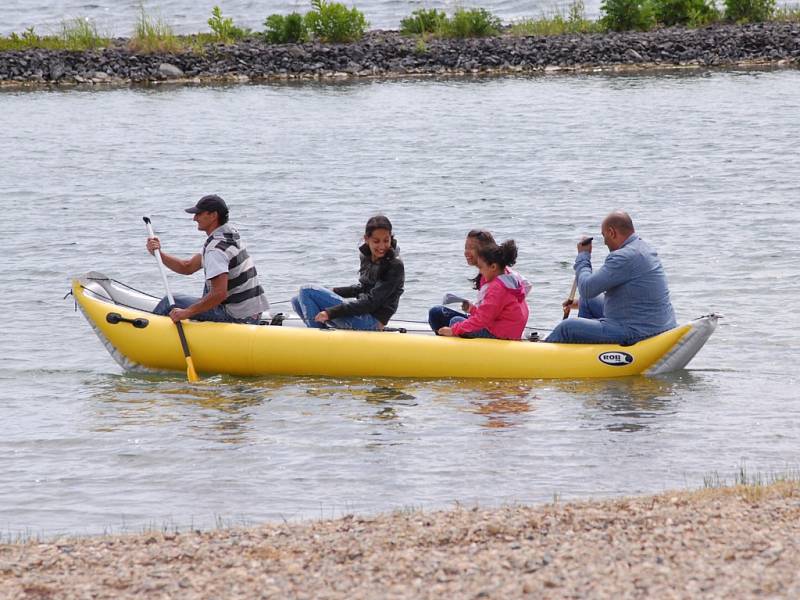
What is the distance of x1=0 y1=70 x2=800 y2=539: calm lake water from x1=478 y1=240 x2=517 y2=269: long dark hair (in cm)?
87

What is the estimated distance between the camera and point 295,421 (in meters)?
8.05

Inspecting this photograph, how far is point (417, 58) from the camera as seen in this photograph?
28.3 metres

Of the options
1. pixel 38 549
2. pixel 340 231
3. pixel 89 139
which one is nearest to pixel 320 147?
pixel 89 139

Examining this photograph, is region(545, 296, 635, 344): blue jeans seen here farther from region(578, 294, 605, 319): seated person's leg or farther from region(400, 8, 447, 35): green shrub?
region(400, 8, 447, 35): green shrub

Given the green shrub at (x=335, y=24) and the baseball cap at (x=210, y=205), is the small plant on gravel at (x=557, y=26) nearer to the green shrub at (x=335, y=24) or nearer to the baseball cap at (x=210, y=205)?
the green shrub at (x=335, y=24)

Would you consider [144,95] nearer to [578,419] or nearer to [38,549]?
[578,419]

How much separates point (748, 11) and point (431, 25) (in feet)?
24.6

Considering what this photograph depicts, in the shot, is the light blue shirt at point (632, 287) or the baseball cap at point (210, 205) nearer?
the light blue shirt at point (632, 287)

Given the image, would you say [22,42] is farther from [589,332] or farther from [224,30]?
[589,332]

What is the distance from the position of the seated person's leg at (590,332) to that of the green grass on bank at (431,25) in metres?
20.6

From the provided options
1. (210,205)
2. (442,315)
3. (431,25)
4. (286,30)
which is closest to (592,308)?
(442,315)

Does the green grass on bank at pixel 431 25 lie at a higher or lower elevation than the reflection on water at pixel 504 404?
higher

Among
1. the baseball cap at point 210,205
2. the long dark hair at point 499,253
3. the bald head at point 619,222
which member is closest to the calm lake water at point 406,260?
the long dark hair at point 499,253

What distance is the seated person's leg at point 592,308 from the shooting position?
9.09 meters
